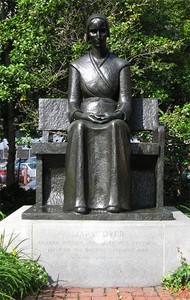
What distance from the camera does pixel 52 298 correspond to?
4.56m

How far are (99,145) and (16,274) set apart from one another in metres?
1.80

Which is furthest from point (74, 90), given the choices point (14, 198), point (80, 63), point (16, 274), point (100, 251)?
point (14, 198)

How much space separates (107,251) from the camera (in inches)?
198

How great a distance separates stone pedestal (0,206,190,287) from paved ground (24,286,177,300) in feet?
0.31

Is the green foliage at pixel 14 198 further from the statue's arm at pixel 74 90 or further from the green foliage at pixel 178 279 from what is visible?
the green foliage at pixel 178 279

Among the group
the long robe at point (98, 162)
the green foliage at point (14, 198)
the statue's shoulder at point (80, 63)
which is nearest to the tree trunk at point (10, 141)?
the green foliage at point (14, 198)

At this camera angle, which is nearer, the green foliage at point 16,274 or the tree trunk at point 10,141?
the green foliage at point 16,274

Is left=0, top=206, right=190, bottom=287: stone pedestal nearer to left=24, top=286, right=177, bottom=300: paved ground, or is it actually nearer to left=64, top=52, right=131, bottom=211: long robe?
left=24, top=286, right=177, bottom=300: paved ground

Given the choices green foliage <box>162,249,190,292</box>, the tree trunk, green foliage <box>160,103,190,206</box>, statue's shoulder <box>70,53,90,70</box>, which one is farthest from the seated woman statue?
the tree trunk

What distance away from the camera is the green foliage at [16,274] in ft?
14.3

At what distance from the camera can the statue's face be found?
5902 mm

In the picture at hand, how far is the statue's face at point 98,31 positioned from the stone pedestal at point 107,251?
2.35 metres

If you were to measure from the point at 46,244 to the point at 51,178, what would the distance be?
126cm

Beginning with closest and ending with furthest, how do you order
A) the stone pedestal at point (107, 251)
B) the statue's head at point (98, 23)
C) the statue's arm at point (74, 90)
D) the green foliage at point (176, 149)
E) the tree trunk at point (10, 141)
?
the stone pedestal at point (107, 251), the statue's head at point (98, 23), the statue's arm at point (74, 90), the green foliage at point (176, 149), the tree trunk at point (10, 141)
